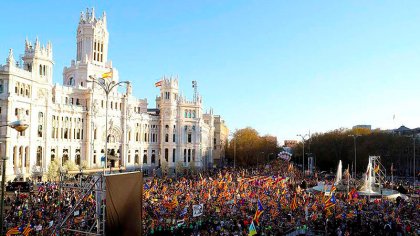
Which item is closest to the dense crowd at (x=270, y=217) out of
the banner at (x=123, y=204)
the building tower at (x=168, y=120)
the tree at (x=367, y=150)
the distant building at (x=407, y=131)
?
the banner at (x=123, y=204)

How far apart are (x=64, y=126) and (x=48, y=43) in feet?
45.5

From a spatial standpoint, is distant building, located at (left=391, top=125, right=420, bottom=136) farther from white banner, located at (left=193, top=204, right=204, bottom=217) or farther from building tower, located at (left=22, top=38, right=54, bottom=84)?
white banner, located at (left=193, top=204, right=204, bottom=217)

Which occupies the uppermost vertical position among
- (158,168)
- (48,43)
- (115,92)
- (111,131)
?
(48,43)

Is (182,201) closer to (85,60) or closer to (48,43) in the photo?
(48,43)

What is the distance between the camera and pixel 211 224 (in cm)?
2578

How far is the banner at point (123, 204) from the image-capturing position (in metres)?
12.0

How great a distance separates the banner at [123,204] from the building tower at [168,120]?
70.3 m

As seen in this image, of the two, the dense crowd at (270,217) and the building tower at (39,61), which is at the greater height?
the building tower at (39,61)

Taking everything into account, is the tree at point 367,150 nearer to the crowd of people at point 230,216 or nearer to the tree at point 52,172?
the crowd of people at point 230,216

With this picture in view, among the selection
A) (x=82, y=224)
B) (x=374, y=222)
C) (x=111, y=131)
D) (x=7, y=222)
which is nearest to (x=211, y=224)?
(x=82, y=224)

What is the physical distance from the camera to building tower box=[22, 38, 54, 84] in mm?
54938

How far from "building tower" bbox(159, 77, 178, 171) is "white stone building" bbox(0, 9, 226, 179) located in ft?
0.70

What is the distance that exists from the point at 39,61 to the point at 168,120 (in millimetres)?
33225

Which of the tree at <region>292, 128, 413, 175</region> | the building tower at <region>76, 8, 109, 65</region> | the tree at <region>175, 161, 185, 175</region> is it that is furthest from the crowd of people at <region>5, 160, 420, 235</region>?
the building tower at <region>76, 8, 109, 65</region>
